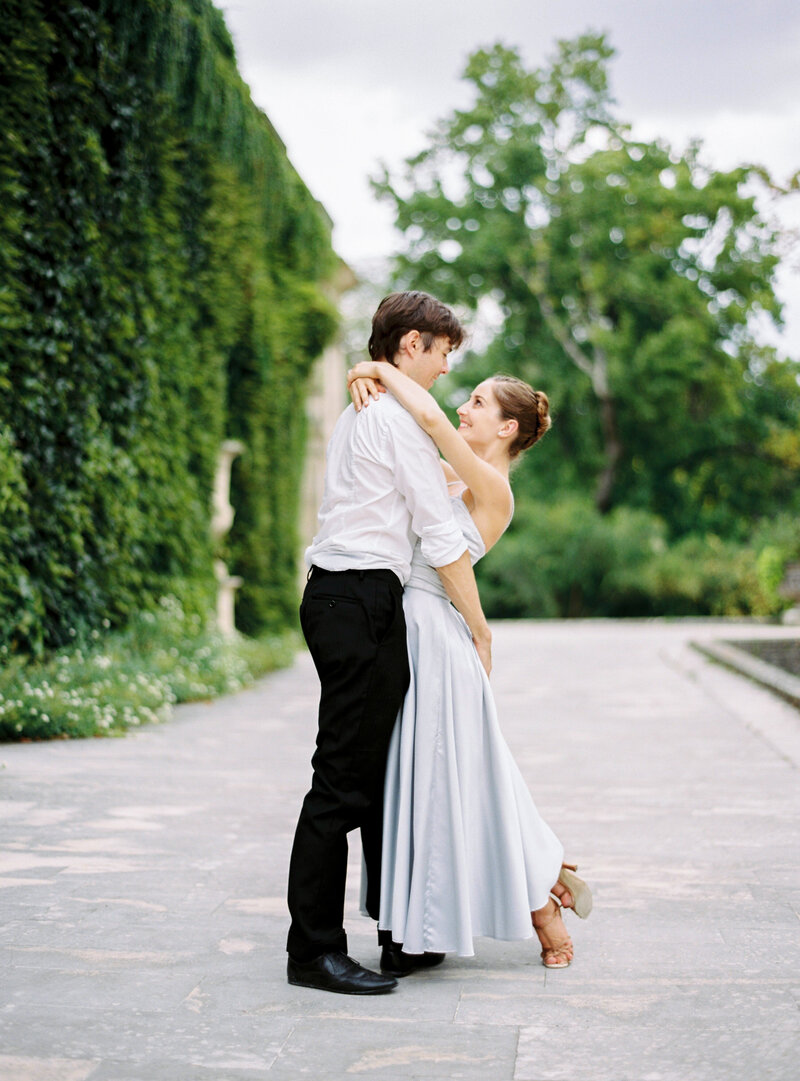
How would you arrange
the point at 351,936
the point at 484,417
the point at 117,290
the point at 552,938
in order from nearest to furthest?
the point at 552,938 < the point at 484,417 < the point at 351,936 < the point at 117,290

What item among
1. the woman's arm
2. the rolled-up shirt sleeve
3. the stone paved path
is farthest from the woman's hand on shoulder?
the stone paved path

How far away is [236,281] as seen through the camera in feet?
41.7

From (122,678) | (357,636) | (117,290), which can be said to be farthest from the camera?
(117,290)

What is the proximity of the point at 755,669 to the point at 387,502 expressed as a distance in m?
9.33

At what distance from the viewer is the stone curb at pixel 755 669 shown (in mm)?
9883

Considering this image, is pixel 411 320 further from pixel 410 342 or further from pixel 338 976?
pixel 338 976

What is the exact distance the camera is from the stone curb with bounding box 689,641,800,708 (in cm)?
988

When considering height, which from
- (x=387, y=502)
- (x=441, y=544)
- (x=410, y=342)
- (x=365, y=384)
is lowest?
(x=441, y=544)

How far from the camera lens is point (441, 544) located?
3.28 metres

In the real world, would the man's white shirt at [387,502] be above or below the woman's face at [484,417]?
below

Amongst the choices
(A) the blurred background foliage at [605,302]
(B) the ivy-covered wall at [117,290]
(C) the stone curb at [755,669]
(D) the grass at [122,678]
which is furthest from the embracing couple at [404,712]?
(A) the blurred background foliage at [605,302]

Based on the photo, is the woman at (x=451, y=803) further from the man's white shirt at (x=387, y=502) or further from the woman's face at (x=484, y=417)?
the woman's face at (x=484, y=417)

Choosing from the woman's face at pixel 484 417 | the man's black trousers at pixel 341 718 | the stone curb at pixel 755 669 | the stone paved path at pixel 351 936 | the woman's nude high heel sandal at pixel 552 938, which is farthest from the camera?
the stone curb at pixel 755 669

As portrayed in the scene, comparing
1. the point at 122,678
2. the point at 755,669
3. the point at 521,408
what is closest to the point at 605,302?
the point at 755,669
